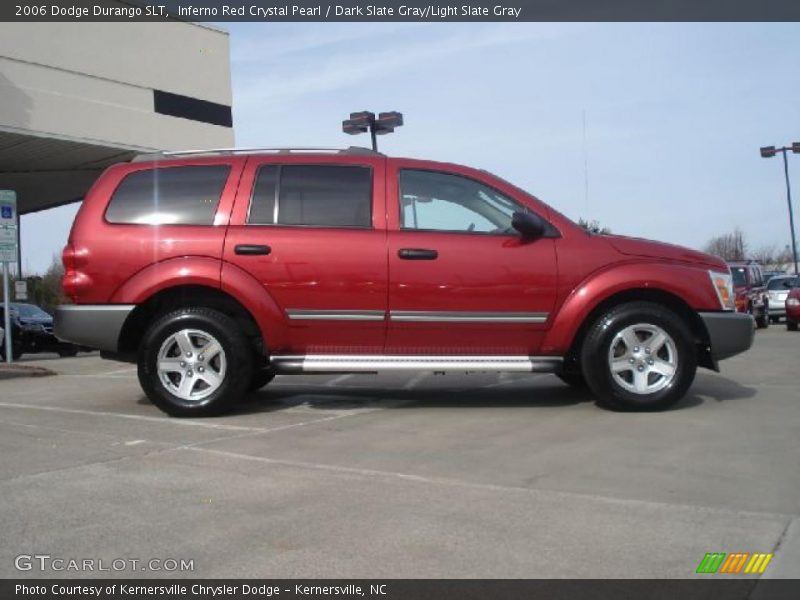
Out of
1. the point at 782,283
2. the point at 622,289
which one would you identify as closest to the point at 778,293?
the point at 782,283

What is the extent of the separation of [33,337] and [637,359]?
15.4 meters

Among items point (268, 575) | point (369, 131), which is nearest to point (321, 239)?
point (268, 575)

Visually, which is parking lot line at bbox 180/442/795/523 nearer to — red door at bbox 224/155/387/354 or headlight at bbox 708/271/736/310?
red door at bbox 224/155/387/354

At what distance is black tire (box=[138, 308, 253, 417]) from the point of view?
19.5 ft

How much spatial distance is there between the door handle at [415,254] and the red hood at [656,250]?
56.7 inches

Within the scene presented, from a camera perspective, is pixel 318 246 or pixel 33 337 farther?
pixel 33 337

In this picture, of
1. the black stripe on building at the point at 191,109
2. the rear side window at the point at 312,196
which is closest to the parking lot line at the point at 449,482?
the rear side window at the point at 312,196

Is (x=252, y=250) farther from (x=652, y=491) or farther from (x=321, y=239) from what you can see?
(x=652, y=491)

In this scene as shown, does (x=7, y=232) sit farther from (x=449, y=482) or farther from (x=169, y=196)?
(x=449, y=482)

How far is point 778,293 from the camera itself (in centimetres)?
2250

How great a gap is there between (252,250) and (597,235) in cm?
270

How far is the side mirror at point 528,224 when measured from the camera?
5949mm

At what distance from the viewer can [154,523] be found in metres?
3.62

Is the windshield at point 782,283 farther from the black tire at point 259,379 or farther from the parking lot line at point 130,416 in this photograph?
the parking lot line at point 130,416
